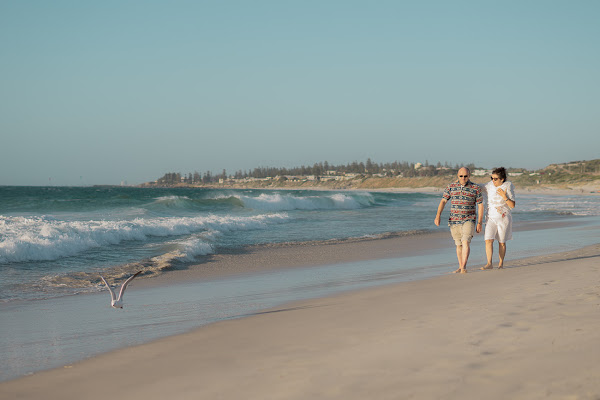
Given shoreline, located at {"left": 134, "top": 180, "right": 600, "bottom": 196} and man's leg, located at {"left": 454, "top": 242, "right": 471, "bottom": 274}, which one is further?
A: shoreline, located at {"left": 134, "top": 180, "right": 600, "bottom": 196}

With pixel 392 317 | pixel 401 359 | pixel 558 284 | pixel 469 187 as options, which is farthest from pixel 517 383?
pixel 469 187

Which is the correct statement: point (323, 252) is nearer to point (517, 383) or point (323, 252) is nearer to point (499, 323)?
point (499, 323)

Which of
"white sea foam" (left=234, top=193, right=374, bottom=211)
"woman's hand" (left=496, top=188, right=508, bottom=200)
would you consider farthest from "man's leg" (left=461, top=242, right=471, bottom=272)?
"white sea foam" (left=234, top=193, right=374, bottom=211)

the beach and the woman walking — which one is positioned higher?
the woman walking

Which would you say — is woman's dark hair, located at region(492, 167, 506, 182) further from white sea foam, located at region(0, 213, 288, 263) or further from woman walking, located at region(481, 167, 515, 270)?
white sea foam, located at region(0, 213, 288, 263)

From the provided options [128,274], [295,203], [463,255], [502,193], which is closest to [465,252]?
[463,255]

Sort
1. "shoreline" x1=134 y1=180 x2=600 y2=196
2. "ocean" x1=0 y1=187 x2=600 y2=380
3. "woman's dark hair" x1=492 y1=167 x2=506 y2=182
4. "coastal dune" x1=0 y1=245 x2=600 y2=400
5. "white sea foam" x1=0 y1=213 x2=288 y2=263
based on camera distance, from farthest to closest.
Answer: "shoreline" x1=134 y1=180 x2=600 y2=196 → "white sea foam" x1=0 y1=213 x2=288 y2=263 → "woman's dark hair" x1=492 y1=167 x2=506 y2=182 → "ocean" x1=0 y1=187 x2=600 y2=380 → "coastal dune" x1=0 y1=245 x2=600 y2=400

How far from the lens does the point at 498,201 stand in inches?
336

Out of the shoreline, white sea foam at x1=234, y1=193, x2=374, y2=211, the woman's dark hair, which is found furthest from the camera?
the shoreline

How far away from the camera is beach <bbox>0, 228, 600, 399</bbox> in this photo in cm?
316

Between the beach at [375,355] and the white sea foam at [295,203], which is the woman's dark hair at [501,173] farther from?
the white sea foam at [295,203]

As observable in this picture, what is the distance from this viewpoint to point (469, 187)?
27.9 ft

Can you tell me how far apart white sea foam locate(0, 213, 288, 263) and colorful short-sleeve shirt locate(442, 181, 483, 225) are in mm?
6425

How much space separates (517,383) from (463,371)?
1.19 ft
